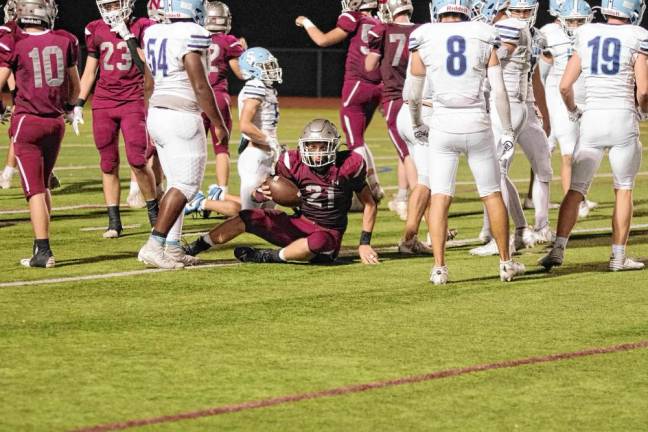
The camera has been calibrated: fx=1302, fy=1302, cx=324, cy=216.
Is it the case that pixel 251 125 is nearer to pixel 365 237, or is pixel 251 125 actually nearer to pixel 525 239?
pixel 365 237

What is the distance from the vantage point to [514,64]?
372 inches

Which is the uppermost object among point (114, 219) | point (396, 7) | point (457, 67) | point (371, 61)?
point (457, 67)

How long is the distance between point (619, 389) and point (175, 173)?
12.6 ft

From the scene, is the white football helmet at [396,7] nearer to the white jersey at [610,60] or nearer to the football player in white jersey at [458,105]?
the white jersey at [610,60]

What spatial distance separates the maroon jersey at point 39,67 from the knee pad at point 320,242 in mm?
1955

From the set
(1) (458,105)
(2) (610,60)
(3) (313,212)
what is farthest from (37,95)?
(2) (610,60)

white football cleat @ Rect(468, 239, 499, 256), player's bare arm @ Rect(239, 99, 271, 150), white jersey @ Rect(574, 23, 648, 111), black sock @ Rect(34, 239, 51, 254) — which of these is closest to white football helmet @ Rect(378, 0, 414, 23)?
player's bare arm @ Rect(239, 99, 271, 150)

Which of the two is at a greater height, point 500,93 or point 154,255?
point 500,93

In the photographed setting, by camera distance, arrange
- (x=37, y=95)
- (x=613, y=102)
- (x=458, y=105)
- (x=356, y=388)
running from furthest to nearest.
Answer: (x=37, y=95)
(x=613, y=102)
(x=458, y=105)
(x=356, y=388)

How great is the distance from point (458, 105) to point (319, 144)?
1.13 m

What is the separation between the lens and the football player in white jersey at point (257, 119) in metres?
10.4

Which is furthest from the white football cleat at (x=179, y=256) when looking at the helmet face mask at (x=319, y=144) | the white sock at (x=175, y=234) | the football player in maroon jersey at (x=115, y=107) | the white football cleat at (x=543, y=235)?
the white football cleat at (x=543, y=235)

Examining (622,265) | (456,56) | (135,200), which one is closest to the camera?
(456,56)

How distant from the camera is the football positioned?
888 centimetres
